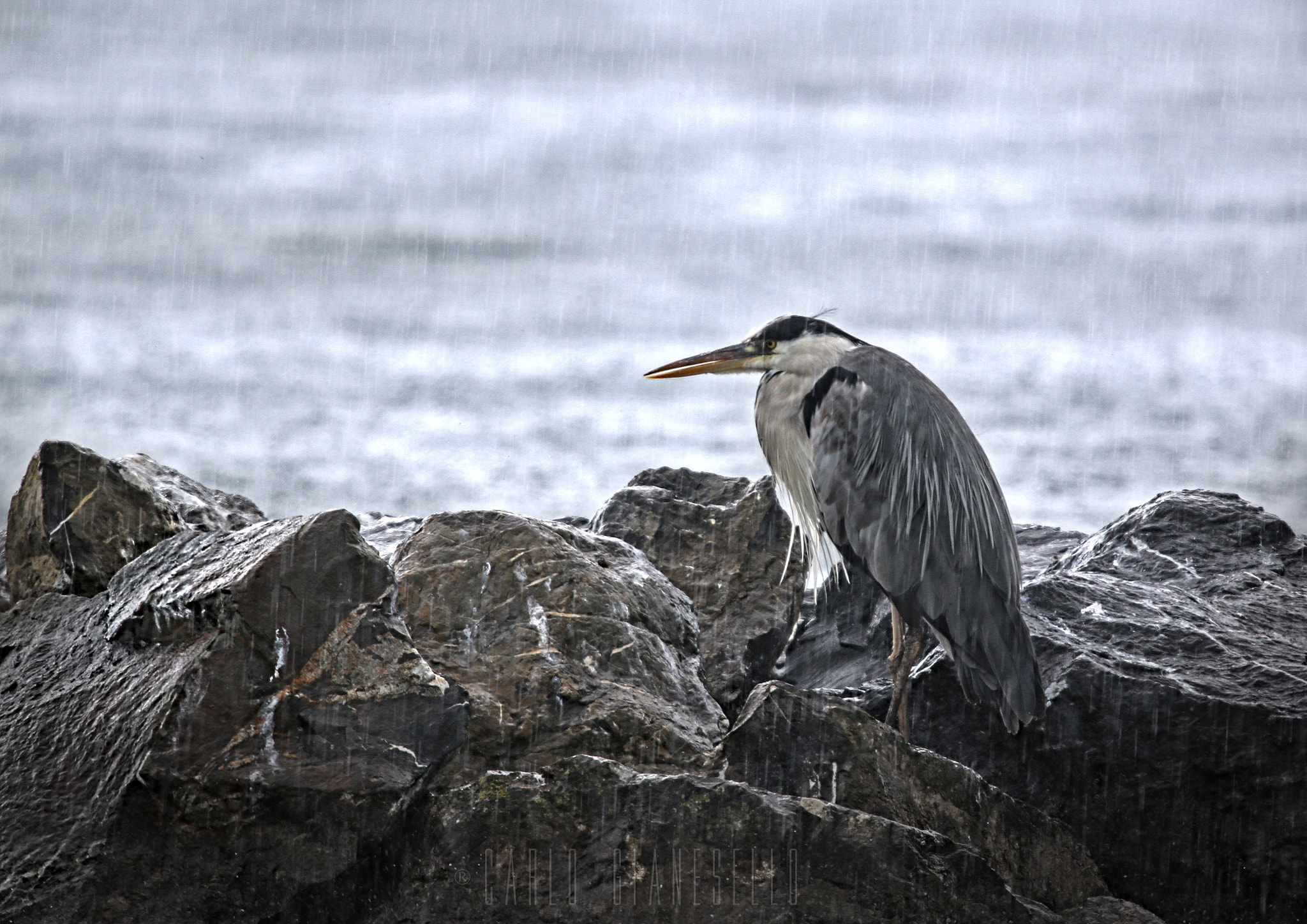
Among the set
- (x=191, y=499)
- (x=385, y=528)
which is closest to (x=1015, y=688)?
(x=385, y=528)

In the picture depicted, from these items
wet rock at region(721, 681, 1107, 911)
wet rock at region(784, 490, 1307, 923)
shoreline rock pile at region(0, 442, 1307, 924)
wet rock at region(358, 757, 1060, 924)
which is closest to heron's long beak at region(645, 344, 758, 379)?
shoreline rock pile at region(0, 442, 1307, 924)

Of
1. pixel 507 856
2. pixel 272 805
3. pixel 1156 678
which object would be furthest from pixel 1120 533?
pixel 272 805

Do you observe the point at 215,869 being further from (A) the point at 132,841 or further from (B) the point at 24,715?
(B) the point at 24,715

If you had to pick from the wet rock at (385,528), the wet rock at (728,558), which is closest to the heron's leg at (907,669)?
the wet rock at (728,558)

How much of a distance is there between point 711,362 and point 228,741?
3.25 meters

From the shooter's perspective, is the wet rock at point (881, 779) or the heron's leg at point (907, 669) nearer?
the wet rock at point (881, 779)

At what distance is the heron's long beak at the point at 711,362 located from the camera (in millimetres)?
5855

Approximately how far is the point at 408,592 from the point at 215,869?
1169 millimetres

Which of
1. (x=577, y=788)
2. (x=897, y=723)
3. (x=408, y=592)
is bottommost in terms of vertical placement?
(x=897, y=723)

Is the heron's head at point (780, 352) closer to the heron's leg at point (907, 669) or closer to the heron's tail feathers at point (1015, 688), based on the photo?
the heron's leg at point (907, 669)

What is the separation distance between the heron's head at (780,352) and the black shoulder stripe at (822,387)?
192mm

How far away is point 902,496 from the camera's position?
5.12 meters

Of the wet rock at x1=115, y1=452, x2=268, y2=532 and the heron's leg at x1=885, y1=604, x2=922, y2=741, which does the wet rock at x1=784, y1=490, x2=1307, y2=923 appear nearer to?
the heron's leg at x1=885, y1=604, x2=922, y2=741

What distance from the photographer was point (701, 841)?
3.17 metres
